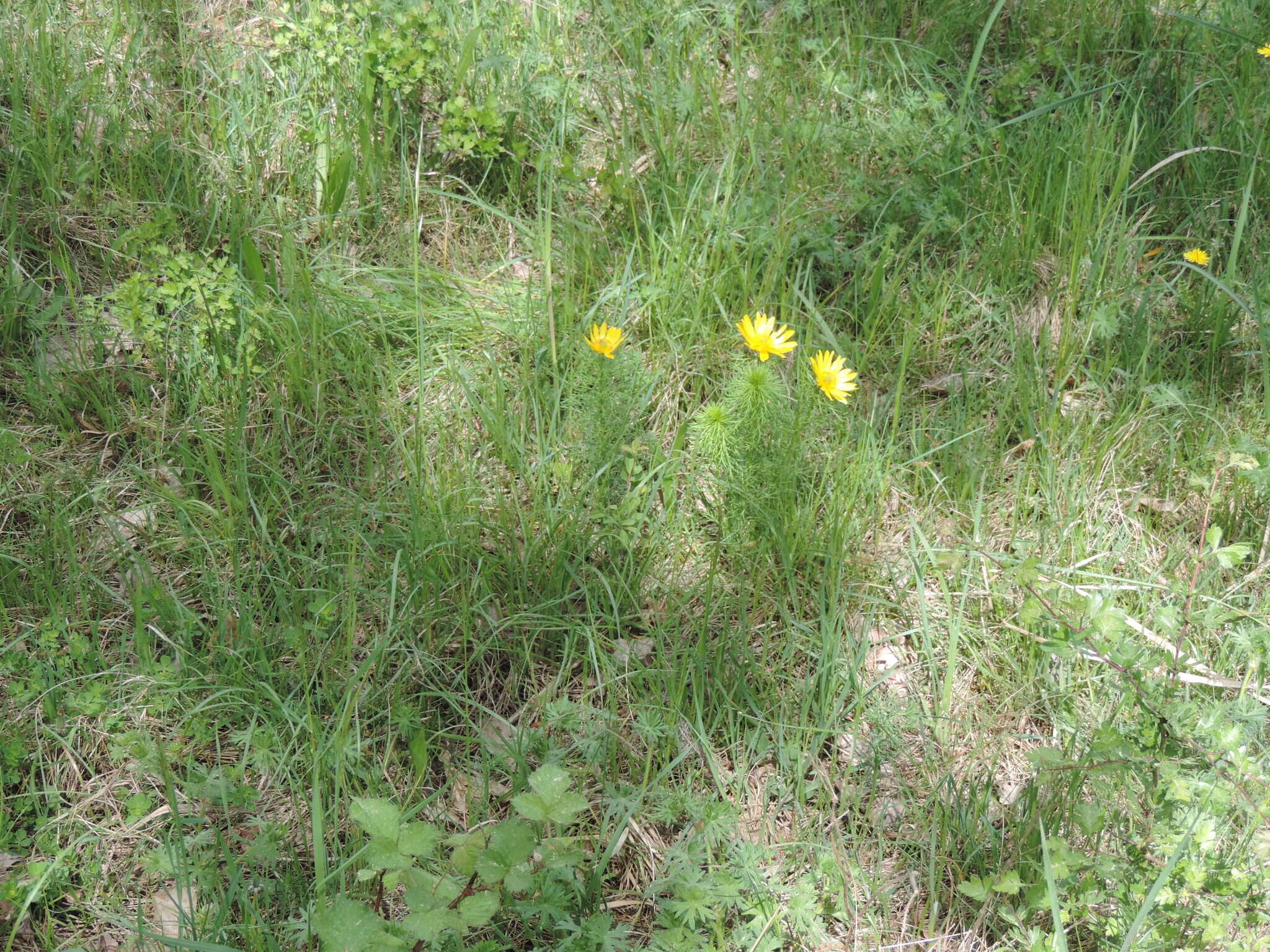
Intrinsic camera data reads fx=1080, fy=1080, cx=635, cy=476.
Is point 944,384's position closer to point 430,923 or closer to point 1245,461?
point 1245,461

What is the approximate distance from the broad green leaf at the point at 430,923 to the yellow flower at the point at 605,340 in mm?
1281

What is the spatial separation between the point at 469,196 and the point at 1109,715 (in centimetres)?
208

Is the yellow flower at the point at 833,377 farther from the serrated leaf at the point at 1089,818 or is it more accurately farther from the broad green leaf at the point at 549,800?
the broad green leaf at the point at 549,800

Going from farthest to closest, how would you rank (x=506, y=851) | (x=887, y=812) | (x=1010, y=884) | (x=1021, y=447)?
1. (x=1021, y=447)
2. (x=887, y=812)
3. (x=1010, y=884)
4. (x=506, y=851)

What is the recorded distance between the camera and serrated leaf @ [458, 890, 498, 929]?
5.26 feet

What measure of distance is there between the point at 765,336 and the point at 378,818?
1.41m

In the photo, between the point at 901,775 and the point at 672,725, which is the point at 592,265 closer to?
the point at 672,725

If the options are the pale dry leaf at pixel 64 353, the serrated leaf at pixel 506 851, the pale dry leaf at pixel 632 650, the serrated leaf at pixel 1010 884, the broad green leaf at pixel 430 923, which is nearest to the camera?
the broad green leaf at pixel 430 923

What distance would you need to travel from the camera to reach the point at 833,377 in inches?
98.2

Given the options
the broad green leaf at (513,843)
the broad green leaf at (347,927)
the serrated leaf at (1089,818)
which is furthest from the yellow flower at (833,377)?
the broad green leaf at (347,927)

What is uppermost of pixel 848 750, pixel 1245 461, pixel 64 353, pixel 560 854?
pixel 1245 461

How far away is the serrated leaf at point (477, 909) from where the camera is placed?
1604mm

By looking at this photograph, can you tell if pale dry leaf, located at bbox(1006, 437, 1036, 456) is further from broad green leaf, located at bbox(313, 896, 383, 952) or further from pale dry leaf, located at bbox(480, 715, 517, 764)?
broad green leaf, located at bbox(313, 896, 383, 952)

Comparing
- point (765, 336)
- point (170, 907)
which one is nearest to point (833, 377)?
point (765, 336)
